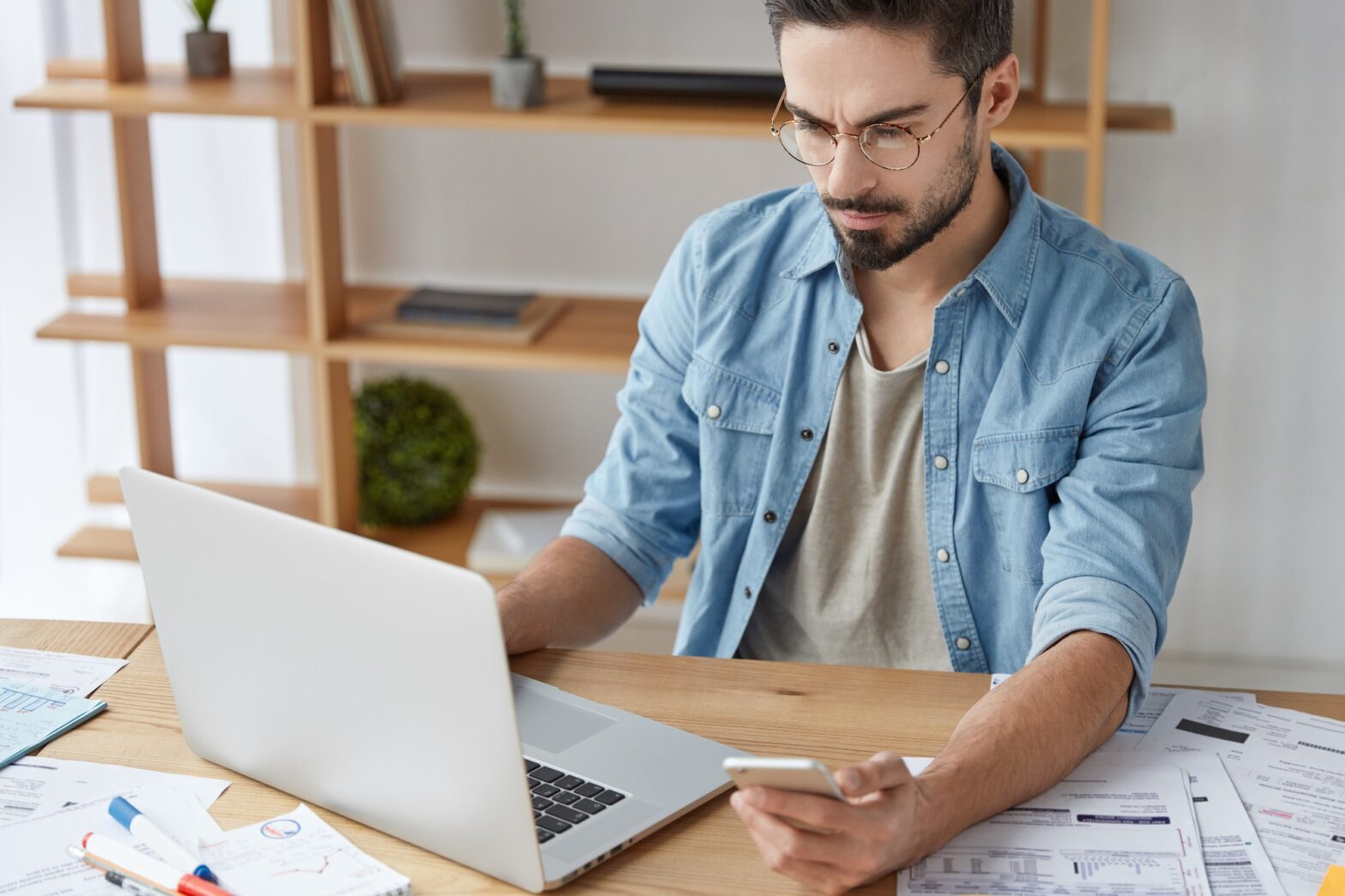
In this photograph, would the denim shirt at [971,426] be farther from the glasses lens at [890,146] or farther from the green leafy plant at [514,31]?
the green leafy plant at [514,31]

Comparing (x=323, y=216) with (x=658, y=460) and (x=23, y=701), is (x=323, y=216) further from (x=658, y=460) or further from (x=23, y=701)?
(x=23, y=701)

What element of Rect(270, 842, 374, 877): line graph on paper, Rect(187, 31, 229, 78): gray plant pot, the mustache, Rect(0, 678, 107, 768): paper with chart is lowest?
Rect(270, 842, 374, 877): line graph on paper

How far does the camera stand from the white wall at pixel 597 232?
8.52 ft

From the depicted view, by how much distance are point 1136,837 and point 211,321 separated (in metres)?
1.95

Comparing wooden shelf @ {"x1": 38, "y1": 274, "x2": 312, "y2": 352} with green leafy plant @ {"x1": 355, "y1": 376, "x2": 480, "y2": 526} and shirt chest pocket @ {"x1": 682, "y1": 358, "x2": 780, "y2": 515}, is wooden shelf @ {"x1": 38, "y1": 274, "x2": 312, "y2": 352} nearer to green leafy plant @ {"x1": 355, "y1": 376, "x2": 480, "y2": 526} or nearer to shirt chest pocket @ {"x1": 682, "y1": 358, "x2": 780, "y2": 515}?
green leafy plant @ {"x1": 355, "y1": 376, "x2": 480, "y2": 526}

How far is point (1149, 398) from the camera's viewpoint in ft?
4.56

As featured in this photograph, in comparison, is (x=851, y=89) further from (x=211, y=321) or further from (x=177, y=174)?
(x=177, y=174)

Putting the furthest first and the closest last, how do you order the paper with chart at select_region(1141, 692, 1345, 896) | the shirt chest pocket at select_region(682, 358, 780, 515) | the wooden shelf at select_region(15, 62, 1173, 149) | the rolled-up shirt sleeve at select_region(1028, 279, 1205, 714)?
the wooden shelf at select_region(15, 62, 1173, 149) < the shirt chest pocket at select_region(682, 358, 780, 515) < the rolled-up shirt sleeve at select_region(1028, 279, 1205, 714) < the paper with chart at select_region(1141, 692, 1345, 896)

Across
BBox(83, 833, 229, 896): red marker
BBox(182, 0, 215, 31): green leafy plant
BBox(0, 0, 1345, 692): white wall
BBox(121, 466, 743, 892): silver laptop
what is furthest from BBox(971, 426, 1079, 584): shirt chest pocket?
BBox(182, 0, 215, 31): green leafy plant

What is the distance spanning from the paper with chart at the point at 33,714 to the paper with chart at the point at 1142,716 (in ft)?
2.53

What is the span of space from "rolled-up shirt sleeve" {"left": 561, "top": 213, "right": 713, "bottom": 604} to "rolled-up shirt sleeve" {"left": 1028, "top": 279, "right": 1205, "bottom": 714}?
0.40 m

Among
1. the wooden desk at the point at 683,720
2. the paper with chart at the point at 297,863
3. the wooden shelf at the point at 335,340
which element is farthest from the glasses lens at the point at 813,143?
the wooden shelf at the point at 335,340

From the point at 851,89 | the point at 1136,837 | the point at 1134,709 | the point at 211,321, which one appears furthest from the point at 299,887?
the point at 211,321

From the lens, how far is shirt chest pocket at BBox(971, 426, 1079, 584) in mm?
1425
